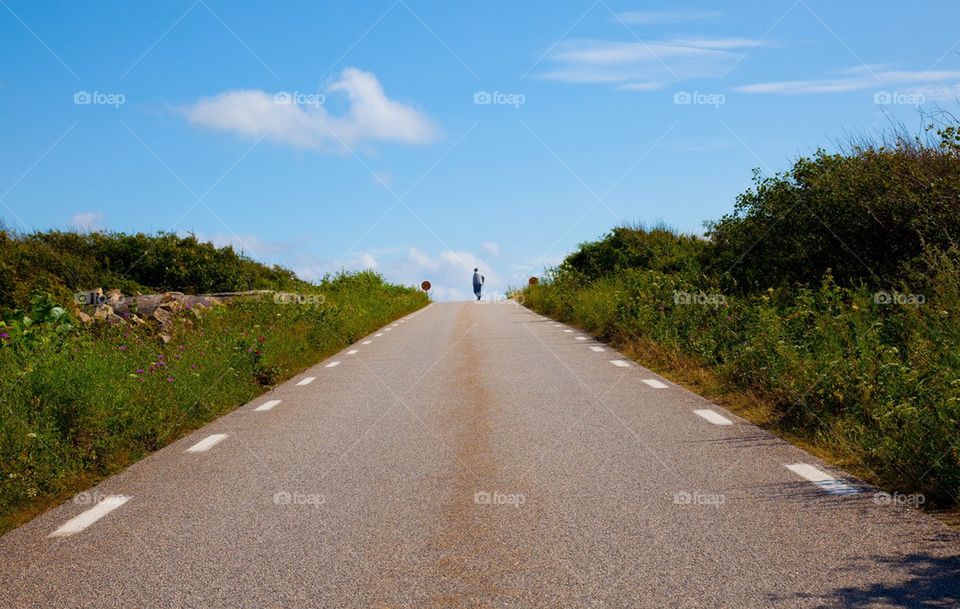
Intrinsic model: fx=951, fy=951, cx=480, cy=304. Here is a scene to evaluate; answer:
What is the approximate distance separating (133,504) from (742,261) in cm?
1316

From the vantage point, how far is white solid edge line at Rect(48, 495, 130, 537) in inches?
226

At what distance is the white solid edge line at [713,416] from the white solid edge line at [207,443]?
181 inches

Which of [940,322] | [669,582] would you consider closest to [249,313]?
[940,322]

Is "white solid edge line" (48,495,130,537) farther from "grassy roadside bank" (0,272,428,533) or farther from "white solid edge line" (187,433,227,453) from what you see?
"white solid edge line" (187,433,227,453)

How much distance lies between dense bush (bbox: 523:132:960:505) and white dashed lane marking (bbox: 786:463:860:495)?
295 millimetres

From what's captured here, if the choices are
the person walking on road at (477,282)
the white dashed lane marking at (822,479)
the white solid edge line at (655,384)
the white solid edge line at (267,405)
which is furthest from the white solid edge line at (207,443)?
the person walking on road at (477,282)

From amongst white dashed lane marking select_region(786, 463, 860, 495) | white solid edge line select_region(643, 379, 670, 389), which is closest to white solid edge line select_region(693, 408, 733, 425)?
white solid edge line select_region(643, 379, 670, 389)

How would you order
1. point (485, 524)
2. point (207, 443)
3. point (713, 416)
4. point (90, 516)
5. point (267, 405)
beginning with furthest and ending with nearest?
point (267, 405), point (713, 416), point (207, 443), point (90, 516), point (485, 524)

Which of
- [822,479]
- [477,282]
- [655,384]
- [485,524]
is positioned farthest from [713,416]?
[477,282]

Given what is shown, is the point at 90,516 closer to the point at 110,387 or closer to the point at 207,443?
the point at 207,443

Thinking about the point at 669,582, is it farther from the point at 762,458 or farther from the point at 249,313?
the point at 249,313

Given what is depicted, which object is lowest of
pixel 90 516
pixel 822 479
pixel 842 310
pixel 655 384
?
pixel 90 516

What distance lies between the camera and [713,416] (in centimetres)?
934

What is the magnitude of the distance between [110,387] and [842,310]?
825cm
